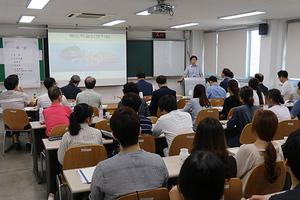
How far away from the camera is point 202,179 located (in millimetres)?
1128

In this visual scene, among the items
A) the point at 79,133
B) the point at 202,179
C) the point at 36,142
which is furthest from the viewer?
the point at 36,142

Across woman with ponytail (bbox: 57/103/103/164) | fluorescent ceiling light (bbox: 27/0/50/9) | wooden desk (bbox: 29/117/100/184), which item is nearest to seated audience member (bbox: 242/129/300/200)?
woman with ponytail (bbox: 57/103/103/164)

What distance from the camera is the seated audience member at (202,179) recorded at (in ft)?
3.70

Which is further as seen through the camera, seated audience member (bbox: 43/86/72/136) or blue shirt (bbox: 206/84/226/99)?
blue shirt (bbox: 206/84/226/99)

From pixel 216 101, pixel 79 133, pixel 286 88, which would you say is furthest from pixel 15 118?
pixel 286 88

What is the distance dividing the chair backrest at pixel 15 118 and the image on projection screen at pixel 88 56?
416cm

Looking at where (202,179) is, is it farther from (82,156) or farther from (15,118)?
(15,118)

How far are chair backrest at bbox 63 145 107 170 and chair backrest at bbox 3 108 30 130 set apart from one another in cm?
273

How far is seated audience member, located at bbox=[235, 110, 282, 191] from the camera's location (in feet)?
7.07

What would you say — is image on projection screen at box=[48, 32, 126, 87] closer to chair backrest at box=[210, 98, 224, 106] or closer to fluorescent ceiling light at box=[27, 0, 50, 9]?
fluorescent ceiling light at box=[27, 0, 50, 9]

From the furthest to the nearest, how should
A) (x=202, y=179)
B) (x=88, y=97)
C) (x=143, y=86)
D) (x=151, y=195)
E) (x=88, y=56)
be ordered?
(x=88, y=56), (x=143, y=86), (x=88, y=97), (x=151, y=195), (x=202, y=179)

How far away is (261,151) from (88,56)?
7.94 meters

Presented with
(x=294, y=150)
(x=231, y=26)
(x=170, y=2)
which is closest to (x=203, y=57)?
(x=231, y=26)

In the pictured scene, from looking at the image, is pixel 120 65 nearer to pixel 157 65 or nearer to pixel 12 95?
pixel 157 65
